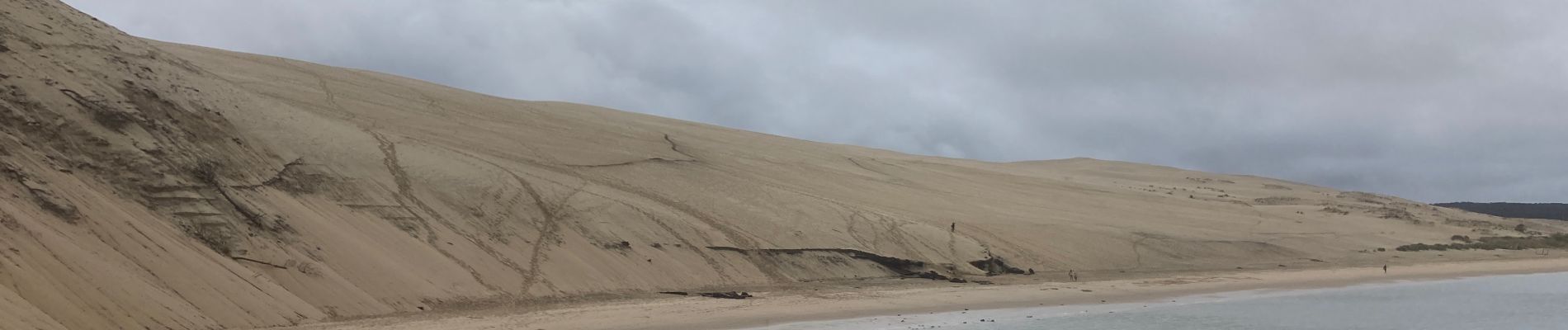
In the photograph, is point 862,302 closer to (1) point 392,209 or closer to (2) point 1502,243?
(1) point 392,209

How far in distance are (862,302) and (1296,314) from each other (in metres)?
8.75

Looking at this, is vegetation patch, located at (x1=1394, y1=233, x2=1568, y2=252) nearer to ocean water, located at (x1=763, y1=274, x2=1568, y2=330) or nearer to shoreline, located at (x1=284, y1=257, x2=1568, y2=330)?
shoreline, located at (x1=284, y1=257, x2=1568, y2=330)

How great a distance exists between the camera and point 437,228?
1972cm

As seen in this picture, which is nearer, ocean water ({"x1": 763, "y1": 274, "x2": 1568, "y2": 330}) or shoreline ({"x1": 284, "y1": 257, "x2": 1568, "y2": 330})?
shoreline ({"x1": 284, "y1": 257, "x2": 1568, "y2": 330})

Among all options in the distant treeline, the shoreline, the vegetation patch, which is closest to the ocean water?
the shoreline

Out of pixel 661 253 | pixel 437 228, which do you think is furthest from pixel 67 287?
pixel 661 253

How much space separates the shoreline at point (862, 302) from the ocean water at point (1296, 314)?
2.29 feet

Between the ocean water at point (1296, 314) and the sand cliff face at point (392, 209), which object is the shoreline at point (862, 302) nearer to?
the ocean water at point (1296, 314)

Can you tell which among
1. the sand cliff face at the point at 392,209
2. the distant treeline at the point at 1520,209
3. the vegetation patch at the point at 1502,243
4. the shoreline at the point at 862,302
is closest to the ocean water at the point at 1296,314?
the shoreline at the point at 862,302

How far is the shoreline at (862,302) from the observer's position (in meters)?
16.3

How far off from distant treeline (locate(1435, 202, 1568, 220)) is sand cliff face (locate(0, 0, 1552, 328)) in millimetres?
112512

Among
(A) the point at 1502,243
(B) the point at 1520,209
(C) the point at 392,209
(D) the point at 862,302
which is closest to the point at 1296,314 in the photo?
(D) the point at 862,302

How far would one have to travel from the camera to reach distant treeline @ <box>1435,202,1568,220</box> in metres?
129

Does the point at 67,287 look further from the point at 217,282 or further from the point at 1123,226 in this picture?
the point at 1123,226
